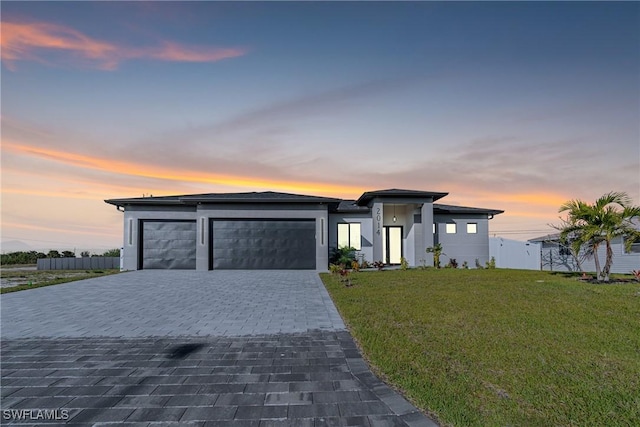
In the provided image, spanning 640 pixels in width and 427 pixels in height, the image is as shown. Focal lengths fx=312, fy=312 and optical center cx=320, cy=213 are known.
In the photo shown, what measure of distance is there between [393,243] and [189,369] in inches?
710

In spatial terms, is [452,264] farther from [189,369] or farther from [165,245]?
[189,369]

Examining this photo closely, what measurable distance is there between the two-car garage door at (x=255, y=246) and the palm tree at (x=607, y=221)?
37.9 feet

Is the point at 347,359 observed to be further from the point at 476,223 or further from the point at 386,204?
the point at 476,223

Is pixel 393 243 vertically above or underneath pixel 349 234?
underneath

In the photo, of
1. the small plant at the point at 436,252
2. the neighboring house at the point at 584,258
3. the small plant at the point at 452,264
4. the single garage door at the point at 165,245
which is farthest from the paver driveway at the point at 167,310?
the neighboring house at the point at 584,258

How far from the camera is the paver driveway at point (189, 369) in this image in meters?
2.81

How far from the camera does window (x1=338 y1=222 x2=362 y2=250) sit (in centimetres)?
1922

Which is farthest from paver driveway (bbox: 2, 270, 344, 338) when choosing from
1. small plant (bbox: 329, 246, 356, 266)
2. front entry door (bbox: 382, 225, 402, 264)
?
front entry door (bbox: 382, 225, 402, 264)

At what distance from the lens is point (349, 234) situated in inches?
760

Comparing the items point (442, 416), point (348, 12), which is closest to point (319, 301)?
point (442, 416)

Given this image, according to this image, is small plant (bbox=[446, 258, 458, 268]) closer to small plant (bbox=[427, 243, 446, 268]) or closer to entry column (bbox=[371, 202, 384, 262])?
small plant (bbox=[427, 243, 446, 268])

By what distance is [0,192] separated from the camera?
12164 millimetres

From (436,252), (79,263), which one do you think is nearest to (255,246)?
(436,252)

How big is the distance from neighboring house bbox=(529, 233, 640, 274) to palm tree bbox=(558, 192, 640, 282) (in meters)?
4.42
